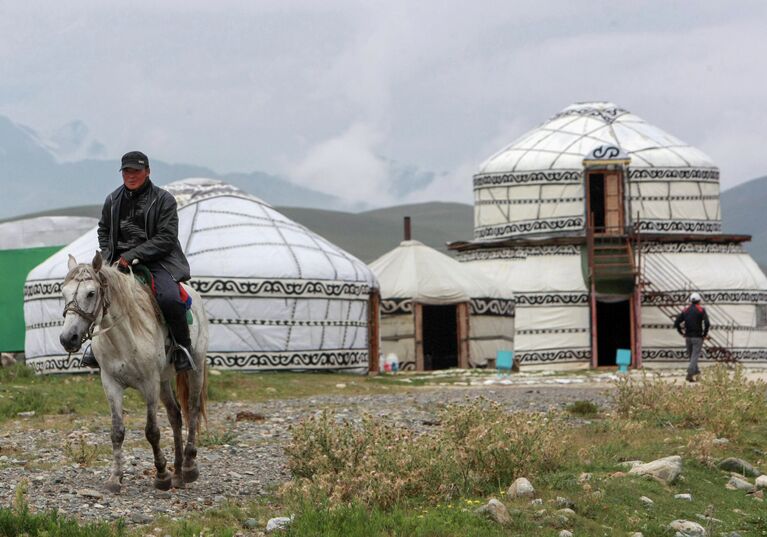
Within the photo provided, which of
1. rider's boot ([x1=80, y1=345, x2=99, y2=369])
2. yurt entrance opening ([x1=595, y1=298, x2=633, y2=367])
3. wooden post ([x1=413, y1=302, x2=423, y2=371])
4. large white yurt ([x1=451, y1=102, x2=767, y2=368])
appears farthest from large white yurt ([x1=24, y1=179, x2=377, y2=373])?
yurt entrance opening ([x1=595, y1=298, x2=633, y2=367])

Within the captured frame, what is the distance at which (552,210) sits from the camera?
2788 cm

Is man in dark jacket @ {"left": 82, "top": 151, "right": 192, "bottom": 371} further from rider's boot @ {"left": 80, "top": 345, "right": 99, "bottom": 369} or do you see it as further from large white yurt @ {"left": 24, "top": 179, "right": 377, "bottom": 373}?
large white yurt @ {"left": 24, "top": 179, "right": 377, "bottom": 373}

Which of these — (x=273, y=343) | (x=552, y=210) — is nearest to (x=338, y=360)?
(x=273, y=343)

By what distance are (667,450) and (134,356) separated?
3634 mm

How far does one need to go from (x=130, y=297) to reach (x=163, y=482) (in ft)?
3.11

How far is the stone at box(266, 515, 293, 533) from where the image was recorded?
5.95m

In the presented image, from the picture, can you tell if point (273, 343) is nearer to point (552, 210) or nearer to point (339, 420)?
point (339, 420)

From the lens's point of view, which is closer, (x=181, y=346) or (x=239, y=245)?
(x=181, y=346)

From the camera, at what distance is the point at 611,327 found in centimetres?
2958

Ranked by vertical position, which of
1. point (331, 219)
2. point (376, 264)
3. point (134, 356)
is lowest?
point (134, 356)

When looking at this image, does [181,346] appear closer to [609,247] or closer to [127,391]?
[127,391]

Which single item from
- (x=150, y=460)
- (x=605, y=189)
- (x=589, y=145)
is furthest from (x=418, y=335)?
(x=150, y=460)

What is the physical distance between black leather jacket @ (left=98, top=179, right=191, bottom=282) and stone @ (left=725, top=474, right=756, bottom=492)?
3.20m

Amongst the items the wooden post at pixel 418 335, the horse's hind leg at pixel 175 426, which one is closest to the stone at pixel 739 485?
the horse's hind leg at pixel 175 426
